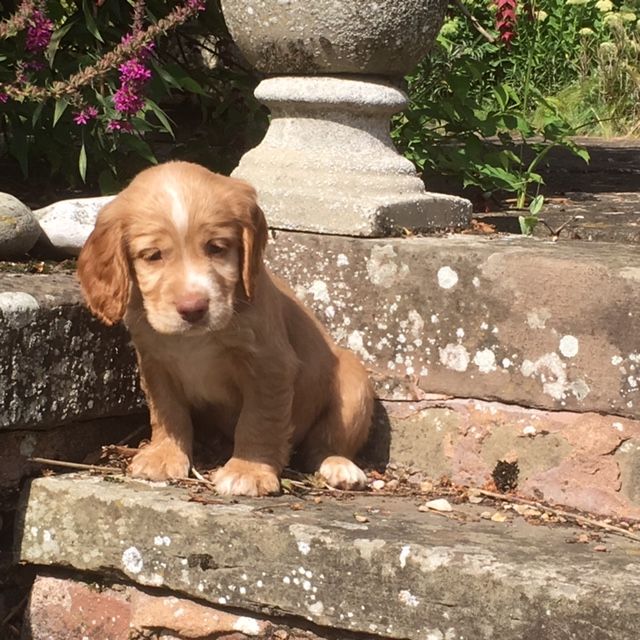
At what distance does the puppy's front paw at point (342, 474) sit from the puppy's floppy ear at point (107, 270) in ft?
2.52

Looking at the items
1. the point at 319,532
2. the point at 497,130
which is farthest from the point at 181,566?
the point at 497,130

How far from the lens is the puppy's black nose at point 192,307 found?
10.1 feet

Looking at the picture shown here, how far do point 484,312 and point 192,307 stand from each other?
2.99 ft

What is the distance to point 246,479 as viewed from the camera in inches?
129

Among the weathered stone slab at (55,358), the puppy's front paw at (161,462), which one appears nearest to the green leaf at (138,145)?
the weathered stone slab at (55,358)

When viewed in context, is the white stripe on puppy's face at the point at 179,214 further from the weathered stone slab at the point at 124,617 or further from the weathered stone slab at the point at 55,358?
the weathered stone slab at the point at 124,617

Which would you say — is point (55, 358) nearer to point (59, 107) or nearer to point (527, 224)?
point (59, 107)

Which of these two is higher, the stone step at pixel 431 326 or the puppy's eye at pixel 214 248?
the puppy's eye at pixel 214 248

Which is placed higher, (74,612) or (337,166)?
(337,166)

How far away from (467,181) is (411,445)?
1441 mm

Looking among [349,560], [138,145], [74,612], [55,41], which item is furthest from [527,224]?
[74,612]

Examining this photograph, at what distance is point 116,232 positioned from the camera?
3209mm

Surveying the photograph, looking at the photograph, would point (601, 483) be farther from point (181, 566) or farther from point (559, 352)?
point (181, 566)

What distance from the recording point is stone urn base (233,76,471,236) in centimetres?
377
